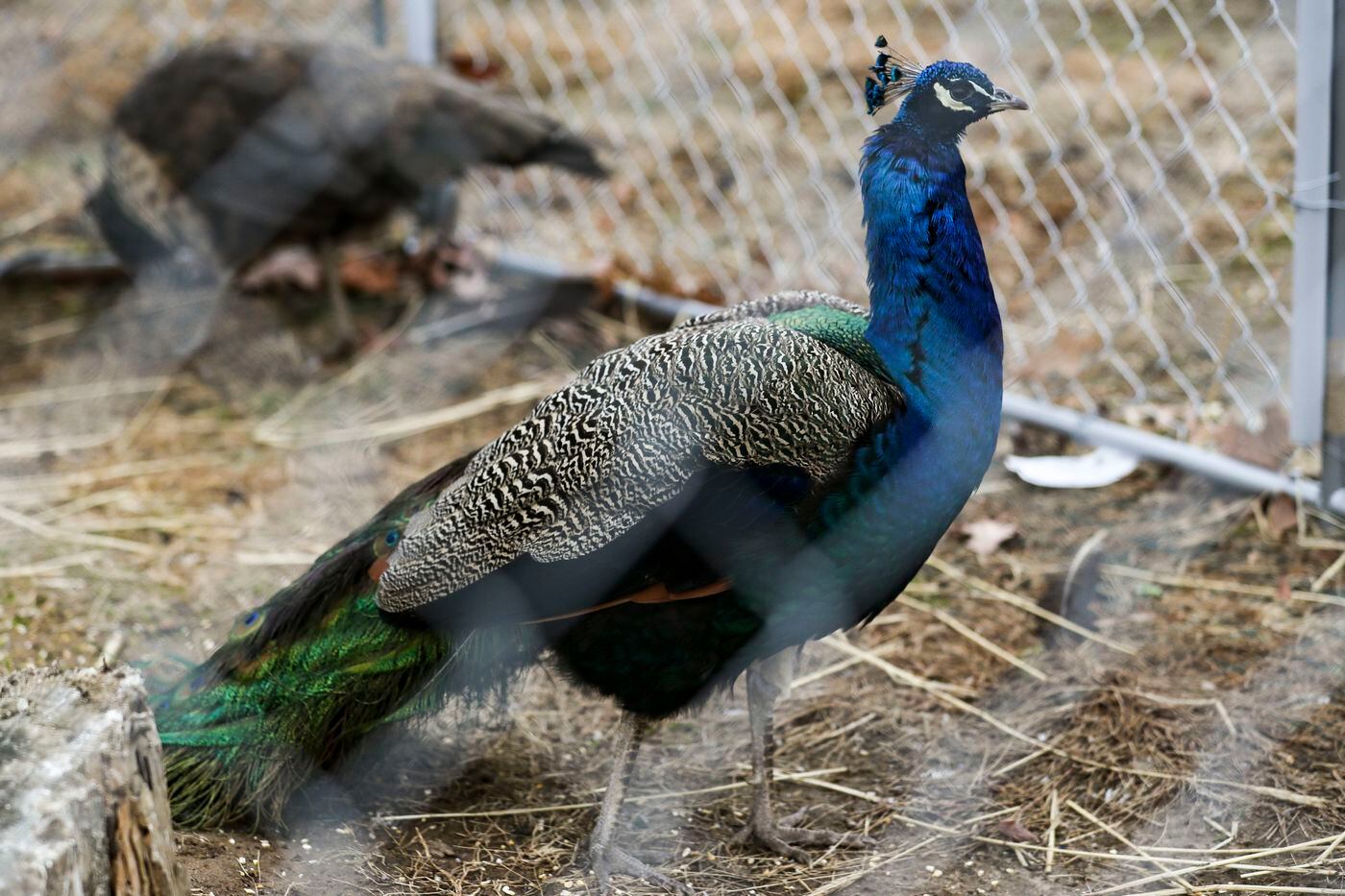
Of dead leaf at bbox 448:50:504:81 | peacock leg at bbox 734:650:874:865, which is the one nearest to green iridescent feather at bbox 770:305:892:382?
peacock leg at bbox 734:650:874:865

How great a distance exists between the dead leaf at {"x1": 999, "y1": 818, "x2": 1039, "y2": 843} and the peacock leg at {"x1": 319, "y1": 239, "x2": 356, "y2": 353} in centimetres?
259

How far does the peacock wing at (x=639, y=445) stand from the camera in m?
1.93

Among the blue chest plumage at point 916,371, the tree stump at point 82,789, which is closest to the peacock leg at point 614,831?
the blue chest plumage at point 916,371

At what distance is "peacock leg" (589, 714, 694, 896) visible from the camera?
2141mm

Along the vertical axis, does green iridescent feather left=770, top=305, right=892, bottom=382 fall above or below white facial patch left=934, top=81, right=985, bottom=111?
below

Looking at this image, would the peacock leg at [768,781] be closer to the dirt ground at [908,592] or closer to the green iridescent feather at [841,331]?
the dirt ground at [908,592]

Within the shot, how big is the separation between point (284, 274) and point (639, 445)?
2.86m

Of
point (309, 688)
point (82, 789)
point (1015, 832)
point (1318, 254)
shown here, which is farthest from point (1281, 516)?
point (82, 789)

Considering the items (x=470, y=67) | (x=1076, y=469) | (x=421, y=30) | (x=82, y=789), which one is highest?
(x=421, y=30)

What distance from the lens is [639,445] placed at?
77.9 inches

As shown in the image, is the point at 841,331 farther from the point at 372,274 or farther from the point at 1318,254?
the point at 372,274

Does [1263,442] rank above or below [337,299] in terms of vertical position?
below

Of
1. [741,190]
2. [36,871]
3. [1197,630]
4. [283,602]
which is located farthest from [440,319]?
[36,871]

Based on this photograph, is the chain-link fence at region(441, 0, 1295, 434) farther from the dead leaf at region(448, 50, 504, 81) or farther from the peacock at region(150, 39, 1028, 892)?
the peacock at region(150, 39, 1028, 892)
